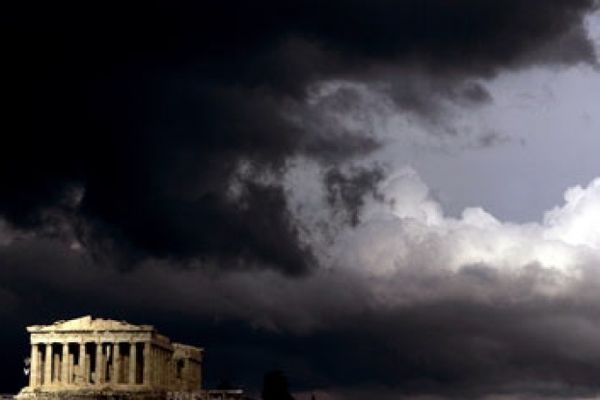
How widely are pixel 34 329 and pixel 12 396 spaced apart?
33.8 feet

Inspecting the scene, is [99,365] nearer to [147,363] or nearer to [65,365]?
[65,365]

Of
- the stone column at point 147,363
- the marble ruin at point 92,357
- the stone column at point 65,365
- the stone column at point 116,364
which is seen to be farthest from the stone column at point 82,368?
the stone column at point 147,363

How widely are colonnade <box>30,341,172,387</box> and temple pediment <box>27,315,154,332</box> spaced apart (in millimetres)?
1665

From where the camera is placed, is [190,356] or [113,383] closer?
[113,383]

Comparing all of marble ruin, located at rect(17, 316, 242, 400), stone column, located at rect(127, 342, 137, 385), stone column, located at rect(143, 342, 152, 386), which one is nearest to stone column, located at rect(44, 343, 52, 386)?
marble ruin, located at rect(17, 316, 242, 400)

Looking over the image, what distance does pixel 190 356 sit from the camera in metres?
189

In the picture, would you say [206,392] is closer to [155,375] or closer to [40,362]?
[155,375]

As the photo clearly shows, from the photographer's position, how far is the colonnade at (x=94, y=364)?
16512 centimetres

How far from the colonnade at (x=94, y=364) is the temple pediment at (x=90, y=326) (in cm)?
167

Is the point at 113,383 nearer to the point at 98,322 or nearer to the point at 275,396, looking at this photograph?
the point at 98,322

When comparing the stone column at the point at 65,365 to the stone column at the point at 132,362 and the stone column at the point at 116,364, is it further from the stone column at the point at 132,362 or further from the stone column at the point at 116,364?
the stone column at the point at 132,362

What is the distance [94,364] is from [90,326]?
5.26 meters

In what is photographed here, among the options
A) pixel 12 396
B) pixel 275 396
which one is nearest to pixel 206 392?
pixel 275 396

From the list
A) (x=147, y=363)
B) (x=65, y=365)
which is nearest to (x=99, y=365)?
(x=65, y=365)
